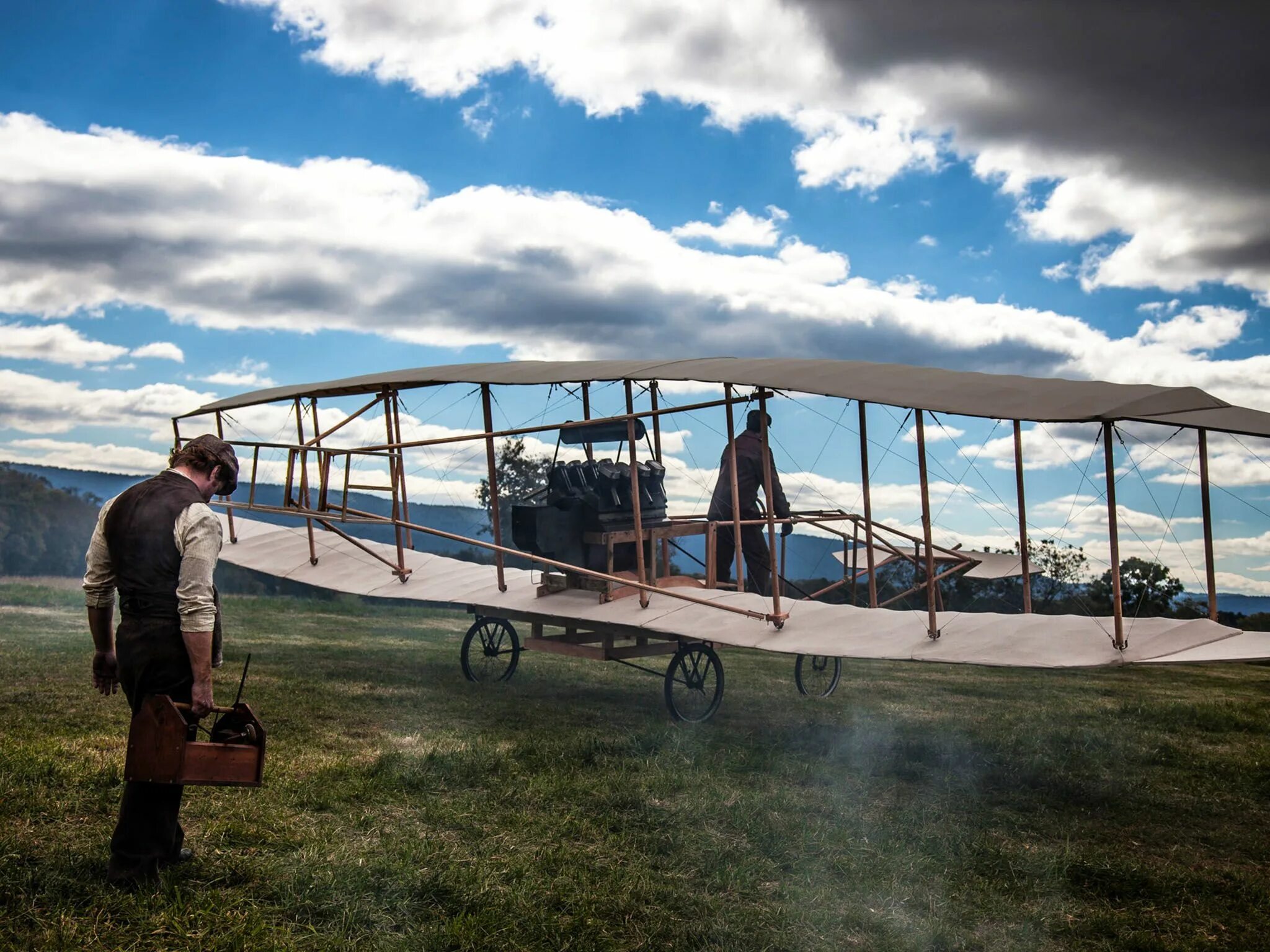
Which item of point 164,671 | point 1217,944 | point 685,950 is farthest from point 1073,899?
point 164,671

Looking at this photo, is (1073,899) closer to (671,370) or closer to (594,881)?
(594,881)

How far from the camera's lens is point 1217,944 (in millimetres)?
4578

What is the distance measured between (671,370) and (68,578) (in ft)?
59.3

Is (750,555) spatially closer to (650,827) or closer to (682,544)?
(682,544)

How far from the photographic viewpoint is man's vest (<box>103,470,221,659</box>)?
455cm

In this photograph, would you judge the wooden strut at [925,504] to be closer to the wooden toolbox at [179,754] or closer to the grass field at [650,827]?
the grass field at [650,827]

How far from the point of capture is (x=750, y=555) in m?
10.5

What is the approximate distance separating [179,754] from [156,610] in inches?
25.7

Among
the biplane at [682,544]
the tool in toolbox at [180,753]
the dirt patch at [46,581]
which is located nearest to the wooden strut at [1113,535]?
the biplane at [682,544]

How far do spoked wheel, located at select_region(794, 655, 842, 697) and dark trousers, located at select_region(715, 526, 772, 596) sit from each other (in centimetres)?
97

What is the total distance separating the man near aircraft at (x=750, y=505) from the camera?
10391mm

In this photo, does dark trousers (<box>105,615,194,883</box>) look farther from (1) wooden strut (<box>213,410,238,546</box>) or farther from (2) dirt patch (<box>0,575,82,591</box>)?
(2) dirt patch (<box>0,575,82,591</box>)

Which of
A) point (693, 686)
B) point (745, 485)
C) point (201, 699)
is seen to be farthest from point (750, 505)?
point (201, 699)

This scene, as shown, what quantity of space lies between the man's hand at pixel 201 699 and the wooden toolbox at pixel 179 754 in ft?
0.20
